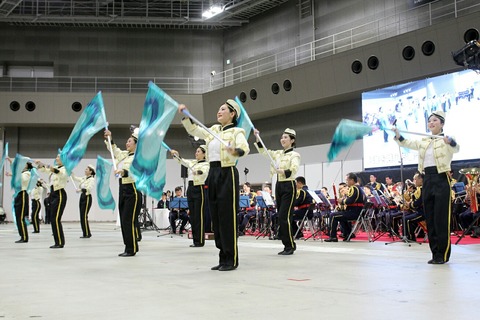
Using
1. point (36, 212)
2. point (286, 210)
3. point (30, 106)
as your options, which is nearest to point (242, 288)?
point (286, 210)

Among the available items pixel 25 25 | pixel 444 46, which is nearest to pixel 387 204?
pixel 444 46

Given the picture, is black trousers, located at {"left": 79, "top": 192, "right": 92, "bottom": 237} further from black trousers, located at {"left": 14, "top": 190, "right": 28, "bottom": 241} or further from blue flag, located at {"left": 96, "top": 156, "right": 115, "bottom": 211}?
black trousers, located at {"left": 14, "top": 190, "right": 28, "bottom": 241}

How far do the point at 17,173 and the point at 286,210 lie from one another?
7.22 meters

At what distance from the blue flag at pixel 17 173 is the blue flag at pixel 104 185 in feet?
5.62

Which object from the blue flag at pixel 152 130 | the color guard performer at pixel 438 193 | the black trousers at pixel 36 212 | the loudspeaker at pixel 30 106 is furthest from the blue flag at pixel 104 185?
the loudspeaker at pixel 30 106

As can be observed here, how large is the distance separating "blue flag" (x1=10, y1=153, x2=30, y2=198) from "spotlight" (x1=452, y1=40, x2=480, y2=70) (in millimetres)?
9763

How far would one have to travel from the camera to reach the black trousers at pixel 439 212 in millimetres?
7520

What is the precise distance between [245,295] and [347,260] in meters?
3.71

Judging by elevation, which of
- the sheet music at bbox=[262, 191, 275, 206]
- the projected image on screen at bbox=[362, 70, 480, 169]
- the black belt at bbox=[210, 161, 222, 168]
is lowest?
the sheet music at bbox=[262, 191, 275, 206]

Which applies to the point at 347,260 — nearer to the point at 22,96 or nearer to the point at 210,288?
the point at 210,288

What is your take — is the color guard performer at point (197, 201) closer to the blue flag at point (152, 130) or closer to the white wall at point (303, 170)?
the blue flag at point (152, 130)

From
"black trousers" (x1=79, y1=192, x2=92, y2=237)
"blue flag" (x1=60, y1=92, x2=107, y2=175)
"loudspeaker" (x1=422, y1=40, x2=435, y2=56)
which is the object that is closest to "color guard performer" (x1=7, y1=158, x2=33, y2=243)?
"blue flag" (x1=60, y1=92, x2=107, y2=175)

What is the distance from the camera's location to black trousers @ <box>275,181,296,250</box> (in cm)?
907

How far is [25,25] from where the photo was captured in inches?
1211
